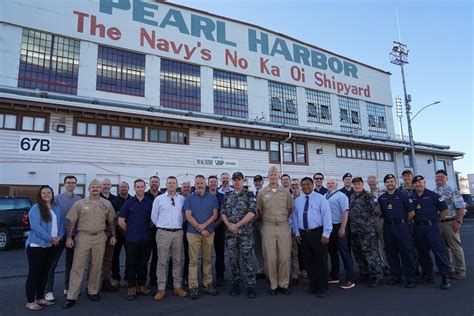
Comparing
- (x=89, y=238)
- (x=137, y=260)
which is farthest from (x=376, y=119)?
(x=89, y=238)

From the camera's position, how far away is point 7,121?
43.4 ft

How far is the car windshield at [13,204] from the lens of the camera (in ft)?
33.5

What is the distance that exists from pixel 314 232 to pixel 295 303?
127 cm

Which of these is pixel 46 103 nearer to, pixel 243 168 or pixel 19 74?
pixel 19 74

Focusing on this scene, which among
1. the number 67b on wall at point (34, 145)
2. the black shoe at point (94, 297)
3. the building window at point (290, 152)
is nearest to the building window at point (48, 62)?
the number 67b on wall at point (34, 145)

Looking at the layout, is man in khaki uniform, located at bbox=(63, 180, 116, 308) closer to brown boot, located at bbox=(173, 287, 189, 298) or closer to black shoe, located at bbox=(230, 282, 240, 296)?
brown boot, located at bbox=(173, 287, 189, 298)

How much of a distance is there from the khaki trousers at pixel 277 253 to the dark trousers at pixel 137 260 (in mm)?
2183

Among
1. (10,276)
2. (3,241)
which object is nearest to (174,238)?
(10,276)

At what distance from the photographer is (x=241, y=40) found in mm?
23344

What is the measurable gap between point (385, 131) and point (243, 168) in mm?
18507

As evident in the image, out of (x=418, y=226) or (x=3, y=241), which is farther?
(x=3, y=241)

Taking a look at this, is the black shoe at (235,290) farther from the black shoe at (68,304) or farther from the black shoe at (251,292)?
the black shoe at (68,304)

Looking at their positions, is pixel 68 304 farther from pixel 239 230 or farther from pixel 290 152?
pixel 290 152

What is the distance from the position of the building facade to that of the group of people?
9792mm
